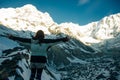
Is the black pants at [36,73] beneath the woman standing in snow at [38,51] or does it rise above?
beneath

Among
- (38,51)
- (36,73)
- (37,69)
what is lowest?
(36,73)

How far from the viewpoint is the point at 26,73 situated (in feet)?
613

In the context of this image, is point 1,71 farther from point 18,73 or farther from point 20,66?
point 20,66

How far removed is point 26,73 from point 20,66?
240 inches

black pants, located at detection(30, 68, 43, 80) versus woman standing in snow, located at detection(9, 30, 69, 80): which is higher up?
woman standing in snow, located at detection(9, 30, 69, 80)

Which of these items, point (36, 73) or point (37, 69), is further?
point (36, 73)

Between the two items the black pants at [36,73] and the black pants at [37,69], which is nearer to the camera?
the black pants at [37,69]

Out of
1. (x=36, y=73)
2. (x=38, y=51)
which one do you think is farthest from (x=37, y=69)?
(x=38, y=51)

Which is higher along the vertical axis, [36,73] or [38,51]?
[38,51]

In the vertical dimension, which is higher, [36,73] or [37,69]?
[37,69]

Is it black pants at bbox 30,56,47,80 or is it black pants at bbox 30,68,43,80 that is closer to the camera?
black pants at bbox 30,56,47,80

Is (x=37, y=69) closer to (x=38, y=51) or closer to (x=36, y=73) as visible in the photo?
(x=36, y=73)

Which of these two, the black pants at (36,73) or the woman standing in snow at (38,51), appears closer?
the woman standing in snow at (38,51)

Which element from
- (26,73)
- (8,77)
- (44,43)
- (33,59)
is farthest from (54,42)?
(26,73)
